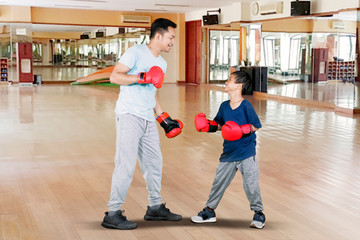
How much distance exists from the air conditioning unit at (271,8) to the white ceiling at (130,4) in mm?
1292

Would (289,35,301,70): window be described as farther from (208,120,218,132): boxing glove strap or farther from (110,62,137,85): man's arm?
(110,62,137,85): man's arm

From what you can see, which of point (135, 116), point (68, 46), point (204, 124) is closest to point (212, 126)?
point (204, 124)

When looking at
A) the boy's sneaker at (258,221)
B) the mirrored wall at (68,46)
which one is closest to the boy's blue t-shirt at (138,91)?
the boy's sneaker at (258,221)

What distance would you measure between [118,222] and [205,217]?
2.01 feet

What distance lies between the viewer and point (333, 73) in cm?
1213

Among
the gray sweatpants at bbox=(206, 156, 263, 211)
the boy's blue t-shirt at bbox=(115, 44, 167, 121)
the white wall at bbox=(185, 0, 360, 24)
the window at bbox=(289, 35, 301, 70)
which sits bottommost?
the gray sweatpants at bbox=(206, 156, 263, 211)

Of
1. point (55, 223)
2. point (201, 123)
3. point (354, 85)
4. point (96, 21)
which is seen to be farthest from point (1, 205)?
point (96, 21)

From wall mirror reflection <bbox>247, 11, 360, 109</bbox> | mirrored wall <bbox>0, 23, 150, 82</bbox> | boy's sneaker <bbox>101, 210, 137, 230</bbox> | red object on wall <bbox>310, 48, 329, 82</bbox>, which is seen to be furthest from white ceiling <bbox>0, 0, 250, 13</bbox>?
boy's sneaker <bbox>101, 210, 137, 230</bbox>

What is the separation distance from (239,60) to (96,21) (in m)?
6.79

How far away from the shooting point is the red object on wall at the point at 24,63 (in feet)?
59.2

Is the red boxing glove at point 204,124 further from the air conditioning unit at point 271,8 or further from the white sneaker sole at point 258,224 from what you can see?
the air conditioning unit at point 271,8

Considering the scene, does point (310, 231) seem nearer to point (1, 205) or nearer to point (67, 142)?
point (1, 205)

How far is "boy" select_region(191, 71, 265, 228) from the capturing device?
3.20 meters

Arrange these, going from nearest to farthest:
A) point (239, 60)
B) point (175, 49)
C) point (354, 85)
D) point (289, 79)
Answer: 1. point (354, 85)
2. point (289, 79)
3. point (239, 60)
4. point (175, 49)
